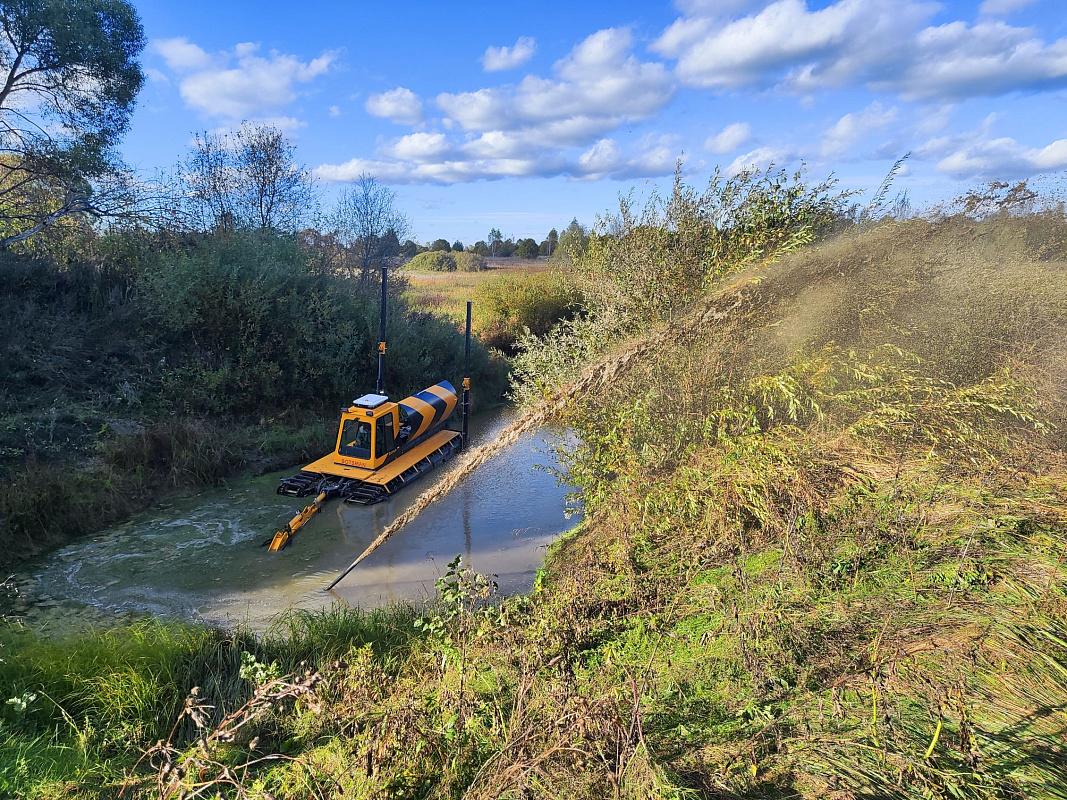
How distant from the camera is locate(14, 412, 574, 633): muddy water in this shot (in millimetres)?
7676

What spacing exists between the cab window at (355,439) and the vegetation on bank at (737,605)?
14.6ft

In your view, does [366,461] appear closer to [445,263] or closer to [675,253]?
[675,253]

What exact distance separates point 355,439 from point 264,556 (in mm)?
2742

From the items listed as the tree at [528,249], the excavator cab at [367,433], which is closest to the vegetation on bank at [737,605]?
the excavator cab at [367,433]

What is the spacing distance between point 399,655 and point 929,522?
4795mm

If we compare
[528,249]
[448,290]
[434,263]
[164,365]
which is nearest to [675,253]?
[164,365]

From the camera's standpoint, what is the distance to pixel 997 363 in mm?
5559

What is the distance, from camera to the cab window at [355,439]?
10.7 metres

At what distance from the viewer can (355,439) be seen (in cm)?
1088

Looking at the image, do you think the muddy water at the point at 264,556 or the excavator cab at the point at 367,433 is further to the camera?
the excavator cab at the point at 367,433

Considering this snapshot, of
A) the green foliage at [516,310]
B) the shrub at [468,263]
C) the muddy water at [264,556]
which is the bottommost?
the muddy water at [264,556]

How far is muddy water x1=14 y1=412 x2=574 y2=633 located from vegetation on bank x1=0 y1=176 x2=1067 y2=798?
5.66ft

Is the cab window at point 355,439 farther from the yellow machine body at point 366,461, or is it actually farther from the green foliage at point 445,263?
the green foliage at point 445,263

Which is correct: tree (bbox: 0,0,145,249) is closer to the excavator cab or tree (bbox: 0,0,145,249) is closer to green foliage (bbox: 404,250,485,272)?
the excavator cab
